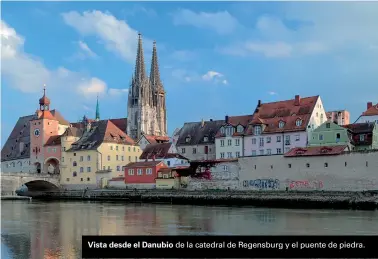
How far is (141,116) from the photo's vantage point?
114m

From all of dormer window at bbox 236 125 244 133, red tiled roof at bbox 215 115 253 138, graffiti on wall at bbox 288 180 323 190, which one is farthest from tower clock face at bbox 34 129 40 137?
graffiti on wall at bbox 288 180 323 190

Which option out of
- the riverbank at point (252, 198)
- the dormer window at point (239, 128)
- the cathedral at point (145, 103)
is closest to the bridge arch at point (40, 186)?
the riverbank at point (252, 198)

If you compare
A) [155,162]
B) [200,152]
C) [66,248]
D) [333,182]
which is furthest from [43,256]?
[200,152]

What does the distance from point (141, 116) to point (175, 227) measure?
86139 mm

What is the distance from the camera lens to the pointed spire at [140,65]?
11938 cm

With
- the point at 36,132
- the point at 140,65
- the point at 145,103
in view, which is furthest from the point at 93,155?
the point at 140,65

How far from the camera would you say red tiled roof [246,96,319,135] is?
58406 mm

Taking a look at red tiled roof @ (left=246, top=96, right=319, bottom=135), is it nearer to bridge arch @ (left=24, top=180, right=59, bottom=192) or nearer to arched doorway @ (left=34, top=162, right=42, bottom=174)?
bridge arch @ (left=24, top=180, right=59, bottom=192)

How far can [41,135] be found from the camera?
79125 millimetres

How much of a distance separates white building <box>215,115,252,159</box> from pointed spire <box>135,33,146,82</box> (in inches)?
2254

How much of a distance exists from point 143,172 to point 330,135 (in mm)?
23512

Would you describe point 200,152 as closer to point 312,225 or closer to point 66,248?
point 312,225

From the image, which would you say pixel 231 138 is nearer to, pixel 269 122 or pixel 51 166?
pixel 269 122

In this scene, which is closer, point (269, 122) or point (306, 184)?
point (306, 184)
